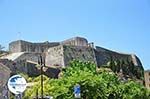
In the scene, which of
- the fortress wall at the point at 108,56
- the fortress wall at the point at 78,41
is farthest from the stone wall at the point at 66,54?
the fortress wall at the point at 78,41

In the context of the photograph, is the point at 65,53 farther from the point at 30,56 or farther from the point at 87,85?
the point at 87,85

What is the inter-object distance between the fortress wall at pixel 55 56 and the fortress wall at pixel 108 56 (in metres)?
11.8

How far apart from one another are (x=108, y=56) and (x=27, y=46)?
20599 mm

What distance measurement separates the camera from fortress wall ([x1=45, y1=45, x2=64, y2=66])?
337 feet

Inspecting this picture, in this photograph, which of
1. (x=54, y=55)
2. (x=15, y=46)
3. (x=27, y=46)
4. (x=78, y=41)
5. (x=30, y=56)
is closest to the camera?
(x=54, y=55)

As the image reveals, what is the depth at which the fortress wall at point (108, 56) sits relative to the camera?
112438 millimetres

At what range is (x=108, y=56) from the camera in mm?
115625

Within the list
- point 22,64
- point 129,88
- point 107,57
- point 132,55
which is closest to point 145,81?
point 107,57

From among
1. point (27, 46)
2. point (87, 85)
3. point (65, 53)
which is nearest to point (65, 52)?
point (65, 53)

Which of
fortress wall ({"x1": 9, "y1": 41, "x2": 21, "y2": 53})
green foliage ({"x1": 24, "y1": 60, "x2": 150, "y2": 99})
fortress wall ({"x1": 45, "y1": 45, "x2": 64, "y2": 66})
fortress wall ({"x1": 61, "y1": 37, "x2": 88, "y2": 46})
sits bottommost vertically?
green foliage ({"x1": 24, "y1": 60, "x2": 150, "y2": 99})

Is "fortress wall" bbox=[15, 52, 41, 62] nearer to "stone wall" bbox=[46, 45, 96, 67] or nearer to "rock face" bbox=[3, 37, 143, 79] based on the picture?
"rock face" bbox=[3, 37, 143, 79]

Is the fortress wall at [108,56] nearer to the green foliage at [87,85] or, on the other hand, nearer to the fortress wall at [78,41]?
the fortress wall at [78,41]

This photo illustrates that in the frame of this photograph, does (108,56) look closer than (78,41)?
Yes

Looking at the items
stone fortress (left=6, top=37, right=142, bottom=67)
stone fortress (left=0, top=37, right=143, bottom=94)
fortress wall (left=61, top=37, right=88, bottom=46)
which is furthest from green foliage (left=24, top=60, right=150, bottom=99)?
fortress wall (left=61, top=37, right=88, bottom=46)
